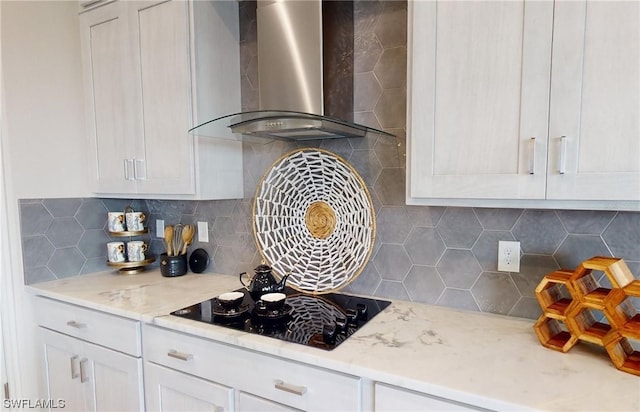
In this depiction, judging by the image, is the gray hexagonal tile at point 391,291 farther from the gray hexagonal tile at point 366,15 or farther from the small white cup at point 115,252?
the small white cup at point 115,252

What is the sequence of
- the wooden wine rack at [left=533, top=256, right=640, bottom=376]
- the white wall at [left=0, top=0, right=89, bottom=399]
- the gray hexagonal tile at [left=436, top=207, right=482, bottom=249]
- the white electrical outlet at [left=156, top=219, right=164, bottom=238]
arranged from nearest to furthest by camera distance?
the wooden wine rack at [left=533, top=256, right=640, bottom=376] < the gray hexagonal tile at [left=436, top=207, right=482, bottom=249] < the white wall at [left=0, top=0, right=89, bottom=399] < the white electrical outlet at [left=156, top=219, right=164, bottom=238]

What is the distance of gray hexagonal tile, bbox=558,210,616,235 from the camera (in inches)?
51.1

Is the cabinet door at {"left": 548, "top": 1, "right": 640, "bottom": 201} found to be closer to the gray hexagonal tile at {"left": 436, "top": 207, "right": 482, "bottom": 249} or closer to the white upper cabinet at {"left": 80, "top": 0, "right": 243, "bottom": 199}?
the gray hexagonal tile at {"left": 436, "top": 207, "right": 482, "bottom": 249}

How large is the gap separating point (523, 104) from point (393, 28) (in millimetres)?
726

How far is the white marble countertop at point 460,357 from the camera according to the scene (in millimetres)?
945

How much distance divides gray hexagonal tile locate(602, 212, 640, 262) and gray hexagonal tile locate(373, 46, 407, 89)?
921mm

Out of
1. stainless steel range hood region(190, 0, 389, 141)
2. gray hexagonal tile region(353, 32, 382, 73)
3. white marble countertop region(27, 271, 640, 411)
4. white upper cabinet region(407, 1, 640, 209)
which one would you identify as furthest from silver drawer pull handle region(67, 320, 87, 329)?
gray hexagonal tile region(353, 32, 382, 73)

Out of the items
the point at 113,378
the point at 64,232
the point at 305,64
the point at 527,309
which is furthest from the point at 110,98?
the point at 527,309

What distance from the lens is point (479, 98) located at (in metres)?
1.20

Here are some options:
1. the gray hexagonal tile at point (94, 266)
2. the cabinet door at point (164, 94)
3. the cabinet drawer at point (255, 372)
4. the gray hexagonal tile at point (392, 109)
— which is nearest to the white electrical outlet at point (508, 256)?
the gray hexagonal tile at point (392, 109)

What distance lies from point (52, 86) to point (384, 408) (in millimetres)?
2259

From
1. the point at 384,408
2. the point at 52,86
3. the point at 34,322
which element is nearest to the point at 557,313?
the point at 384,408

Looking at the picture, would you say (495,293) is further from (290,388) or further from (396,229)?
(290,388)

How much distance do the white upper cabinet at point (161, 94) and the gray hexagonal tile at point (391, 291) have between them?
0.91 meters
